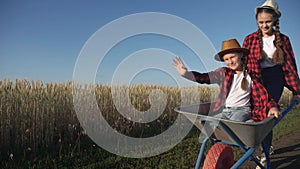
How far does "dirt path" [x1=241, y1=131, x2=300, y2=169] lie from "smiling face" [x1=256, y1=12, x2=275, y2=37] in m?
1.80

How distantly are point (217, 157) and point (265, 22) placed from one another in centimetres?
170

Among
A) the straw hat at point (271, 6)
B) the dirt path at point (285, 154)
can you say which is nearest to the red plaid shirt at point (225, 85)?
the straw hat at point (271, 6)

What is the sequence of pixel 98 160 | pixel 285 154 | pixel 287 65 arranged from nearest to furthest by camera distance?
1. pixel 287 65
2. pixel 98 160
3. pixel 285 154

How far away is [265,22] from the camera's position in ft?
9.34

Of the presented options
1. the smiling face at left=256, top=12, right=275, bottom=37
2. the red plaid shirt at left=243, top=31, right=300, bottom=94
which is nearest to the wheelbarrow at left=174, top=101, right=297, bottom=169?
the red plaid shirt at left=243, top=31, right=300, bottom=94

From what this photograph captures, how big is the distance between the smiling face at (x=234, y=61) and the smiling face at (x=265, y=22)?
0.53 m

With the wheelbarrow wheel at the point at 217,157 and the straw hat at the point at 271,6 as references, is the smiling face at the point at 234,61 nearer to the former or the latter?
the straw hat at the point at 271,6

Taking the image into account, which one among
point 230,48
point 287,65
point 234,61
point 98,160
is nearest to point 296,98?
point 287,65

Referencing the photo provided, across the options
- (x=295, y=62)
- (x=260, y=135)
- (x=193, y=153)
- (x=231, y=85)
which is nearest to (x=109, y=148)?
(x=193, y=153)

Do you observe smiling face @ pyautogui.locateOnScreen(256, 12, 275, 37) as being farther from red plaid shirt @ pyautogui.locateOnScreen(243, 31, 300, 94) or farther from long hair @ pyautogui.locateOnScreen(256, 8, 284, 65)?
red plaid shirt @ pyautogui.locateOnScreen(243, 31, 300, 94)

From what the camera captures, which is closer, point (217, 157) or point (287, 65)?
point (217, 157)

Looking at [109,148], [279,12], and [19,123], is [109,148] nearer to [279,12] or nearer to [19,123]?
[19,123]

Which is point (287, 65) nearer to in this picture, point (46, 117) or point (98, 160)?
point (98, 160)

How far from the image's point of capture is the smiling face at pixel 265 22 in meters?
2.80
